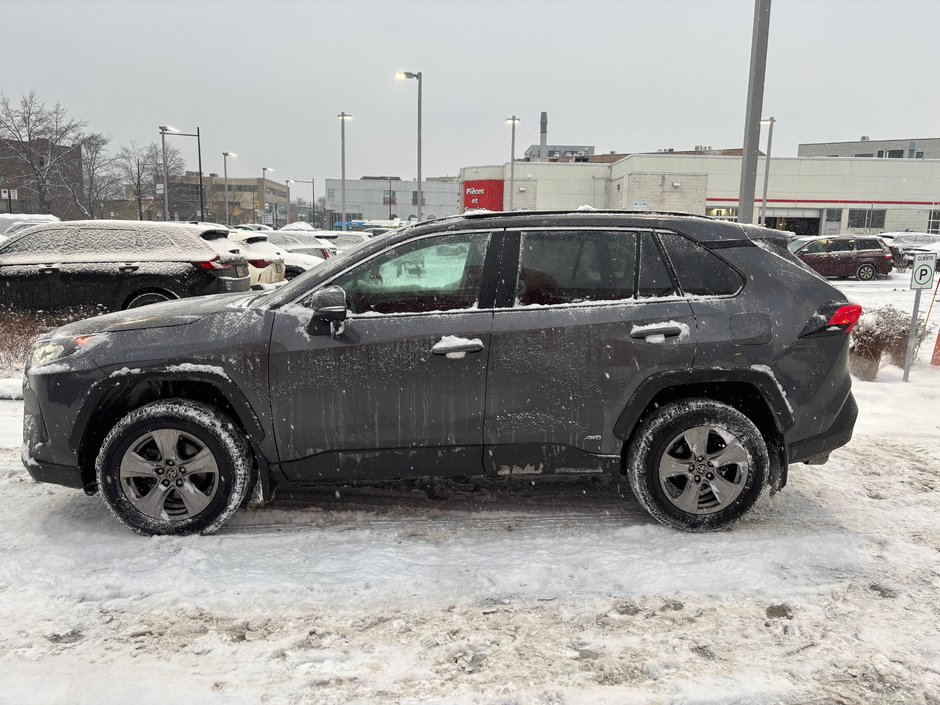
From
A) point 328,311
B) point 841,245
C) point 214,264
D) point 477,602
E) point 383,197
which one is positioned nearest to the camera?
point 477,602

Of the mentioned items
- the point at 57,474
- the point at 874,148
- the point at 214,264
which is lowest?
the point at 57,474

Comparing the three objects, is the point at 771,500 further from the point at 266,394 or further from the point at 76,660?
the point at 76,660

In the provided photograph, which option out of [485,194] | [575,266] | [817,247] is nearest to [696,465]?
[575,266]

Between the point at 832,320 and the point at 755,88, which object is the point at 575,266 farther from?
the point at 755,88

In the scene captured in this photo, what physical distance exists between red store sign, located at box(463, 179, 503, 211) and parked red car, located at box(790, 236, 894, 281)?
3149cm

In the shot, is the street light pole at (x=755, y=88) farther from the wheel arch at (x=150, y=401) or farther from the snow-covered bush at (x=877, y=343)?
the wheel arch at (x=150, y=401)

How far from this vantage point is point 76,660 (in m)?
2.81

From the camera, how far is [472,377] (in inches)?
147

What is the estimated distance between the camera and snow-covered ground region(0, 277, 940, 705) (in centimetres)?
268

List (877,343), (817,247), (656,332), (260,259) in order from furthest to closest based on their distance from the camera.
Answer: (817,247), (260,259), (877,343), (656,332)

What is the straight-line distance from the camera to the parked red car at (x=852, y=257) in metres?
24.2

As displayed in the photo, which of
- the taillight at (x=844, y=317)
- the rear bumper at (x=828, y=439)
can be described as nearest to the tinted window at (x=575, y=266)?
the taillight at (x=844, y=317)

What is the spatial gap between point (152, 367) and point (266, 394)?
0.63m

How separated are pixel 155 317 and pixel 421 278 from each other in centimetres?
155
